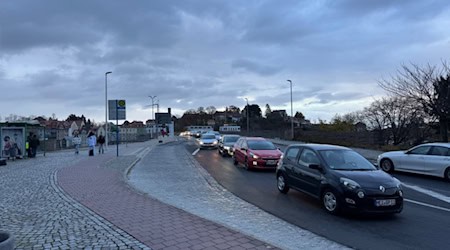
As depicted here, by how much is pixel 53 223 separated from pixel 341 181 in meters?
5.62

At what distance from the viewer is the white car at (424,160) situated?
525 inches

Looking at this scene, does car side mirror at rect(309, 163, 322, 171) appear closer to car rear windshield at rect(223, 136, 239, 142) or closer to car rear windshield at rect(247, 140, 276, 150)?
car rear windshield at rect(247, 140, 276, 150)

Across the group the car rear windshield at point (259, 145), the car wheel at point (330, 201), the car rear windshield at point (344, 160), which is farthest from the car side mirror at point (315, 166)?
the car rear windshield at point (259, 145)

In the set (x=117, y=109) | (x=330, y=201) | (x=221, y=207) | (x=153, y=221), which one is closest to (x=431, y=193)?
(x=330, y=201)

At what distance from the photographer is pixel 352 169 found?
27.1 ft

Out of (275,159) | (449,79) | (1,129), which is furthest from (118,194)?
(449,79)

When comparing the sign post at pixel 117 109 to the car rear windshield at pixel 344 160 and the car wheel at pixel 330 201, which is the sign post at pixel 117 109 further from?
the car wheel at pixel 330 201

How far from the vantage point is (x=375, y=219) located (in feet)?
24.4

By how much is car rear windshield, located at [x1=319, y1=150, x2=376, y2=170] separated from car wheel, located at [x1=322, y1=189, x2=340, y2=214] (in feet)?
2.20

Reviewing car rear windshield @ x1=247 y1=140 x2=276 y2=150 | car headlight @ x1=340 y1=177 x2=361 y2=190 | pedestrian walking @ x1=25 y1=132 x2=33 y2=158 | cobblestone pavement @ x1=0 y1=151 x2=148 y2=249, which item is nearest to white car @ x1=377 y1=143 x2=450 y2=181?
car rear windshield @ x1=247 y1=140 x2=276 y2=150

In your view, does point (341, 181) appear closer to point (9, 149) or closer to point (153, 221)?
point (153, 221)

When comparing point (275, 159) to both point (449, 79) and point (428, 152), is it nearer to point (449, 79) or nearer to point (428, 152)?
point (428, 152)

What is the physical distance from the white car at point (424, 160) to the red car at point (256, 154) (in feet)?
15.3

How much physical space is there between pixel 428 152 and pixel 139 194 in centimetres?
1100
